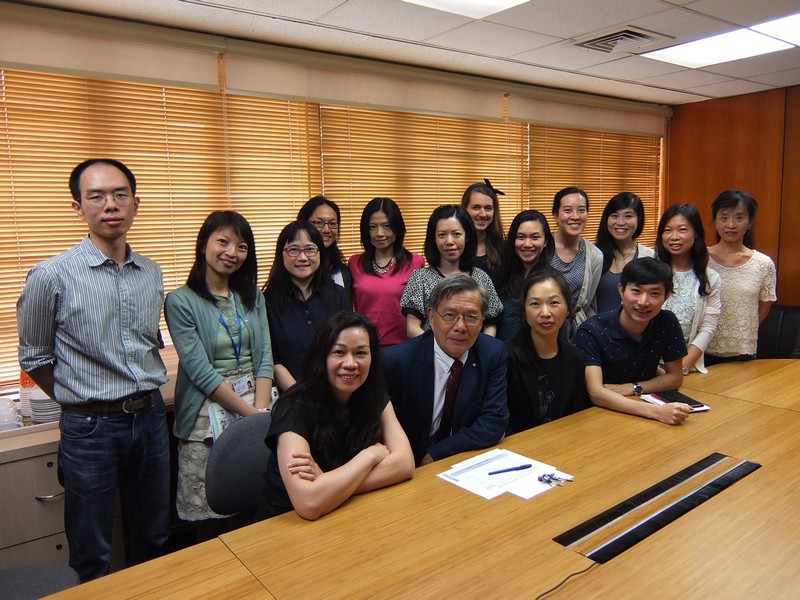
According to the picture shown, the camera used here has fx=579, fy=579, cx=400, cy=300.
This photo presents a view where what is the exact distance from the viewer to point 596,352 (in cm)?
259

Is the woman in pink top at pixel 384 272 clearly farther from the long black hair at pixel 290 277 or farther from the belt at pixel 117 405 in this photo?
the belt at pixel 117 405

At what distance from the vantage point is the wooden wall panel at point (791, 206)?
5.03m

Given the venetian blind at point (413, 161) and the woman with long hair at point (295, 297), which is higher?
the venetian blind at point (413, 161)

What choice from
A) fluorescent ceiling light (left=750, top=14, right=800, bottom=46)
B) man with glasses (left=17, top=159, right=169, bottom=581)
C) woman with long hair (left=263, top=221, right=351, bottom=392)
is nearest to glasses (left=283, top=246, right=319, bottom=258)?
→ woman with long hair (left=263, top=221, right=351, bottom=392)

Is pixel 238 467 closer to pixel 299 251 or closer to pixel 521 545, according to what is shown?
pixel 521 545

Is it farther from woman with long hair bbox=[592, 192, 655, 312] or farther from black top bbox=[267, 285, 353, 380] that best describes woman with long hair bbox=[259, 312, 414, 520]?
woman with long hair bbox=[592, 192, 655, 312]

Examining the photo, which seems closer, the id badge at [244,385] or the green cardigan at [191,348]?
the green cardigan at [191,348]

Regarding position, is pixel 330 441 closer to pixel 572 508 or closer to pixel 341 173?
pixel 572 508

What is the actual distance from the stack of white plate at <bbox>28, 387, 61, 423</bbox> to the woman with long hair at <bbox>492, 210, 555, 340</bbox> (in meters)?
2.09

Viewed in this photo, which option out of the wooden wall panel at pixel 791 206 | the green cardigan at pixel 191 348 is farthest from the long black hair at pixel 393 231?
the wooden wall panel at pixel 791 206

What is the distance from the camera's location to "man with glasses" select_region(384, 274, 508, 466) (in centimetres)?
213

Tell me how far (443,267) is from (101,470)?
1693mm

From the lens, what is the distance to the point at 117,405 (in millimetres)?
2031

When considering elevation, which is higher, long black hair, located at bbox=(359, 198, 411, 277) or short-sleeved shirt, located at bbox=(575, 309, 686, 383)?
long black hair, located at bbox=(359, 198, 411, 277)
